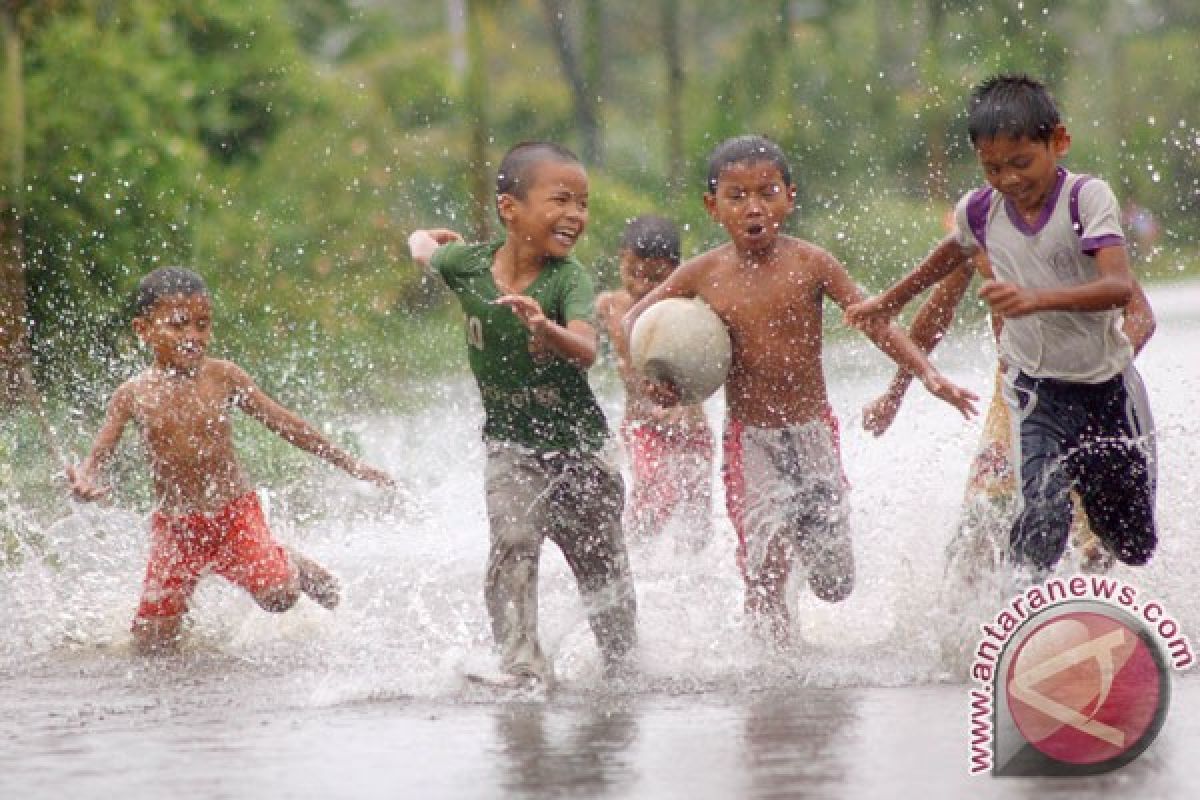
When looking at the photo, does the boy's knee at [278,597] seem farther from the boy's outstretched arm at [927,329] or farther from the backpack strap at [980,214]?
the backpack strap at [980,214]

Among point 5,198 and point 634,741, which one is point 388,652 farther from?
point 5,198

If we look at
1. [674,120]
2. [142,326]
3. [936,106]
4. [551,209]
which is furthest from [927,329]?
[936,106]

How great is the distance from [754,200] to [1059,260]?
4.06 ft

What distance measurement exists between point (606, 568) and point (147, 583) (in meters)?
1.85

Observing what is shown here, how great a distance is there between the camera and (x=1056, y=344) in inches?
243

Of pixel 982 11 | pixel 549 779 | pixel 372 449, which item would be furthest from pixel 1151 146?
pixel 549 779

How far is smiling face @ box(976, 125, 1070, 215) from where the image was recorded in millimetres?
6012

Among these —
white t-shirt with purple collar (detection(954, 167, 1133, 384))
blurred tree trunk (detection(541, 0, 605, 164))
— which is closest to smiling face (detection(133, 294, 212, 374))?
white t-shirt with purple collar (detection(954, 167, 1133, 384))

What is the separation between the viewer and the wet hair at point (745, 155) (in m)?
7.03

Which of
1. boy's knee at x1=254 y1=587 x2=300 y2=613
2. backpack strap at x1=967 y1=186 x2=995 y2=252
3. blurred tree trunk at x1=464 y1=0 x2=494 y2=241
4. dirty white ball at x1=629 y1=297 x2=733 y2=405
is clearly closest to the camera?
backpack strap at x1=967 y1=186 x2=995 y2=252

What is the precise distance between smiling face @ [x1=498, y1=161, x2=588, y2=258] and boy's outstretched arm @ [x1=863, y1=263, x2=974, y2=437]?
43.2 inches

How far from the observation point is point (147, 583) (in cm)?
775

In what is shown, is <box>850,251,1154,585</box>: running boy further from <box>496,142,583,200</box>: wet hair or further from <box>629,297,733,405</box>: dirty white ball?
<box>496,142,583,200</box>: wet hair

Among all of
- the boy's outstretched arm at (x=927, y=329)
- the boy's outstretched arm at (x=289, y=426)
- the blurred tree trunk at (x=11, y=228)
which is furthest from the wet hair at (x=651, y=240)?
the blurred tree trunk at (x=11, y=228)
